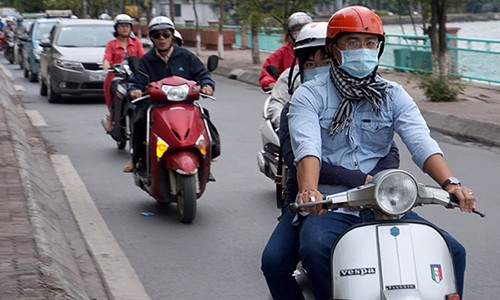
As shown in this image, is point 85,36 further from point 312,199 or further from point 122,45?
point 312,199

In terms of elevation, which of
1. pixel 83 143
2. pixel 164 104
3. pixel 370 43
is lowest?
pixel 83 143

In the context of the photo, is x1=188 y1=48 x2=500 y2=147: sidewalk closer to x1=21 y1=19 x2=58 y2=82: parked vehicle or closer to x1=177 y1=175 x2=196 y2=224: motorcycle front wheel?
x1=177 y1=175 x2=196 y2=224: motorcycle front wheel

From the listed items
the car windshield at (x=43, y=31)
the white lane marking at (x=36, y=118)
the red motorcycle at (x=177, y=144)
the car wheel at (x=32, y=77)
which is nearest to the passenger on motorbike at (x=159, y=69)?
the red motorcycle at (x=177, y=144)

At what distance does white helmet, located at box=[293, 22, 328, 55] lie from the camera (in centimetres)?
585

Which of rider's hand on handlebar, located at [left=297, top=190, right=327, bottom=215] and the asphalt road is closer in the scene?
rider's hand on handlebar, located at [left=297, top=190, right=327, bottom=215]

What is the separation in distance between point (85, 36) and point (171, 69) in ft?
41.5

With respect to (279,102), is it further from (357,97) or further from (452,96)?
(452,96)

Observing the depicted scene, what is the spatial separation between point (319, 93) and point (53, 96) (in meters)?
16.8

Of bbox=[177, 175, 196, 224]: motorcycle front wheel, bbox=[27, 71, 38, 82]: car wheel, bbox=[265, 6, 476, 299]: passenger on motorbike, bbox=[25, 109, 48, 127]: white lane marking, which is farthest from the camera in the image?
bbox=[27, 71, 38, 82]: car wheel

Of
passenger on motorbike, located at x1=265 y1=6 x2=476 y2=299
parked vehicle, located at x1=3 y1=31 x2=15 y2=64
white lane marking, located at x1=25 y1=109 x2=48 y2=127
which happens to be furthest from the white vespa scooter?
parked vehicle, located at x1=3 y1=31 x2=15 y2=64

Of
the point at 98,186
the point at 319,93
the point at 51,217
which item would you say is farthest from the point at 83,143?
the point at 319,93

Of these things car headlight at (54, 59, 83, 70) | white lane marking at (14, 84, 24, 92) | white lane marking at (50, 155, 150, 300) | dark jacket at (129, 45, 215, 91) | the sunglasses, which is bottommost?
white lane marking at (14, 84, 24, 92)

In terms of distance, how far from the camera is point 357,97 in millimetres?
4500

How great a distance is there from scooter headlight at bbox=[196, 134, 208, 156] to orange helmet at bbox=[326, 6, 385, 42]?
4463 mm
